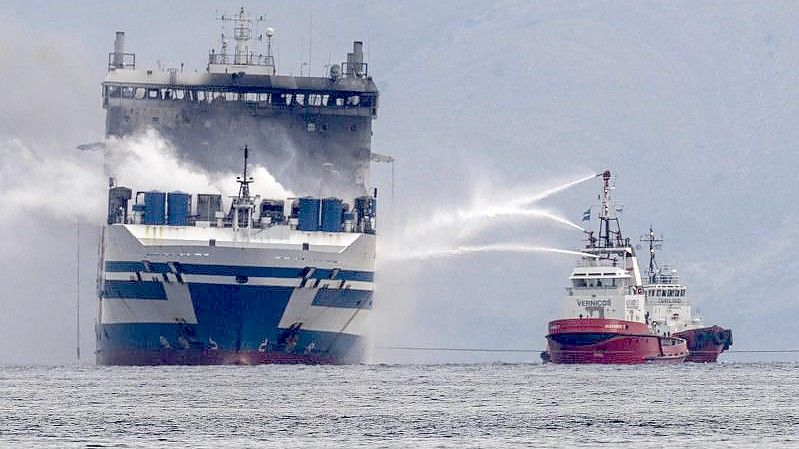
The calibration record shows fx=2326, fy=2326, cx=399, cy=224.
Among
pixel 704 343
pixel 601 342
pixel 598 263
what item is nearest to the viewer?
pixel 601 342

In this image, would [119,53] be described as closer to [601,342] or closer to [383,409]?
[601,342]

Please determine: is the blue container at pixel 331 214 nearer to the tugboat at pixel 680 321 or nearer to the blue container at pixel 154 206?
the blue container at pixel 154 206

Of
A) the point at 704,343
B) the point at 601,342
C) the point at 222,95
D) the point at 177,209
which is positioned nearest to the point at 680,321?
the point at 704,343

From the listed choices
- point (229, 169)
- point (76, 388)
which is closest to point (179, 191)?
point (229, 169)

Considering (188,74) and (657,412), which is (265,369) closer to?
(188,74)

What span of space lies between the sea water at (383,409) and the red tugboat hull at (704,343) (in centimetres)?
3672

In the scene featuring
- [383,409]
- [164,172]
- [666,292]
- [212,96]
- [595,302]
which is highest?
[212,96]

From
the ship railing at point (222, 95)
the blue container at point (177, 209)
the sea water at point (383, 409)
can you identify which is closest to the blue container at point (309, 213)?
the blue container at point (177, 209)

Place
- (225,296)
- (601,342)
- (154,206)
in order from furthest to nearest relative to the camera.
A: 1. (601,342)
2. (154,206)
3. (225,296)

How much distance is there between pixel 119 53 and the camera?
140750 mm

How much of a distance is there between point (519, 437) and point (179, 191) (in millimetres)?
55565

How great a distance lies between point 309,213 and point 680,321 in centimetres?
4615

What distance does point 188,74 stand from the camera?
13538 cm

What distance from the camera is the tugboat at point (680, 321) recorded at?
16112 centimetres
